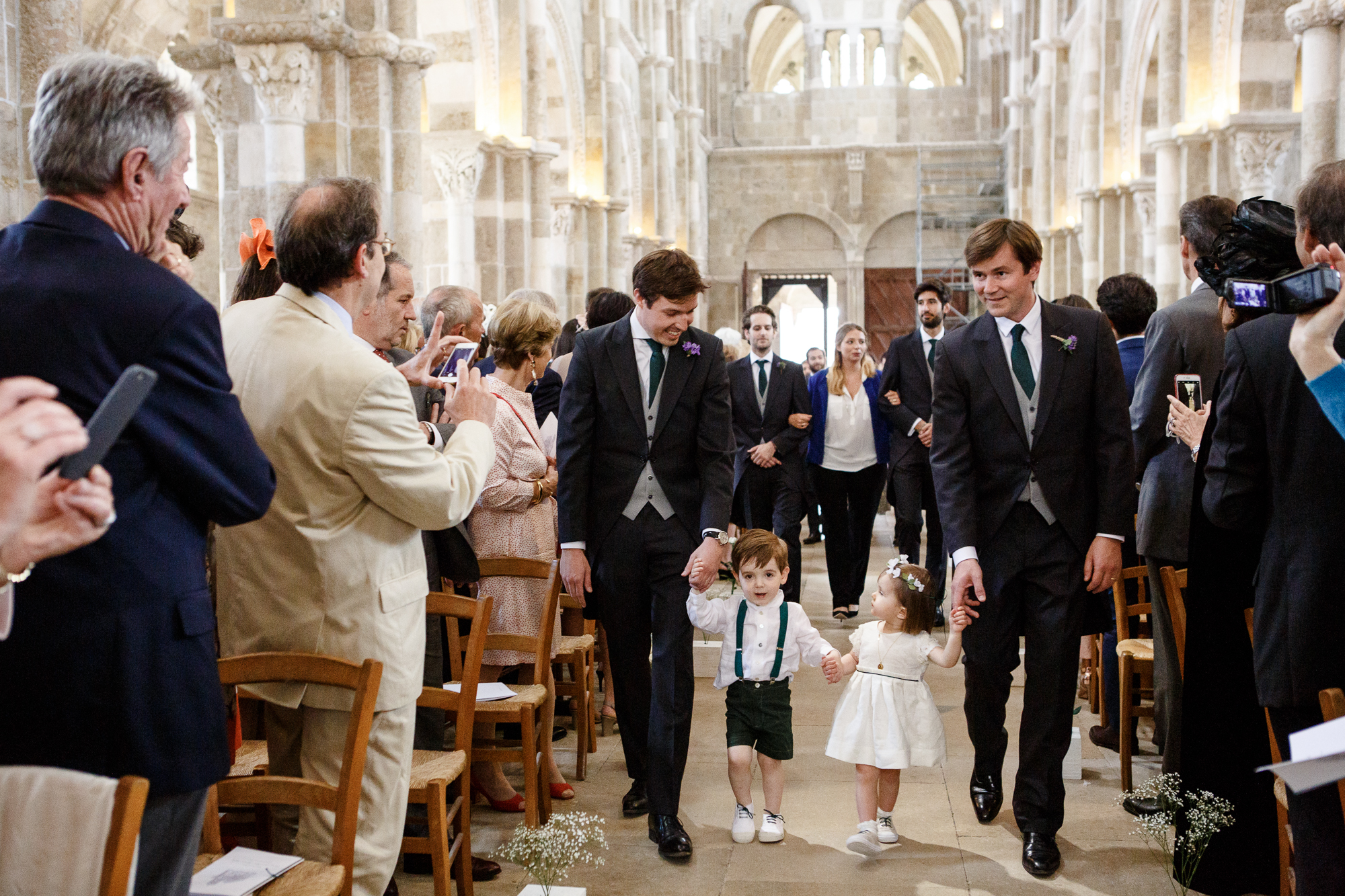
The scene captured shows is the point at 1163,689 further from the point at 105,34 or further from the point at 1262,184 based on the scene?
the point at 105,34

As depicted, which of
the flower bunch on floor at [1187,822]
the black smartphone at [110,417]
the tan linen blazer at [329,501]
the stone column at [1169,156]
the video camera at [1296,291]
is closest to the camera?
the black smartphone at [110,417]

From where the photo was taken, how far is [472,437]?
9.21ft

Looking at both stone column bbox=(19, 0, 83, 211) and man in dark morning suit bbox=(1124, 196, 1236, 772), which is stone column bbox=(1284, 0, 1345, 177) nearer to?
man in dark morning suit bbox=(1124, 196, 1236, 772)

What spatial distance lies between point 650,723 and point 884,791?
2.66 feet

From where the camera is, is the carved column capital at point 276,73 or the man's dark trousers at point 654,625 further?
the carved column capital at point 276,73

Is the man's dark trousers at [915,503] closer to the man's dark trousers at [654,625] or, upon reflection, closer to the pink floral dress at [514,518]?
the pink floral dress at [514,518]

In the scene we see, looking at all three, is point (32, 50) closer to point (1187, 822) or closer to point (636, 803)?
point (636, 803)

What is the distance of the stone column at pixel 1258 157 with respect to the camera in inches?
399

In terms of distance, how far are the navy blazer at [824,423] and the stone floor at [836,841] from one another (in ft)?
9.60

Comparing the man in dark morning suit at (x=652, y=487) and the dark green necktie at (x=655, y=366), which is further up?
the dark green necktie at (x=655, y=366)

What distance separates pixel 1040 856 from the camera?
3762 millimetres

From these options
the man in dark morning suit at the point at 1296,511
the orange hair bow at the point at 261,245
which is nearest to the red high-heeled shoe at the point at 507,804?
the orange hair bow at the point at 261,245

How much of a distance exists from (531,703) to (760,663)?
0.77 meters

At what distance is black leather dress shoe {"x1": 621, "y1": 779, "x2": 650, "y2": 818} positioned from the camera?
14.2 ft
